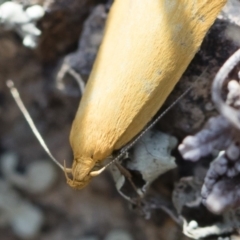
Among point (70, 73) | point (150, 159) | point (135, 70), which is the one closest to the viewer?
point (135, 70)

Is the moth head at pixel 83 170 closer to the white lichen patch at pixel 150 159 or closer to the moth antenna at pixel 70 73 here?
the white lichen patch at pixel 150 159

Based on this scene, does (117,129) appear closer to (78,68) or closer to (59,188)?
(78,68)

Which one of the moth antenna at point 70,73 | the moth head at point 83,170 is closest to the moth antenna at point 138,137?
the moth head at point 83,170

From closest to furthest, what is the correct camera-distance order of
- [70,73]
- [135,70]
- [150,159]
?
[135,70] → [150,159] → [70,73]

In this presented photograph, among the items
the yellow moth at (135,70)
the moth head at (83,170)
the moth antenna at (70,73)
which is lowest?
the moth antenna at (70,73)

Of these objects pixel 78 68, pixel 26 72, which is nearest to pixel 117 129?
pixel 78 68

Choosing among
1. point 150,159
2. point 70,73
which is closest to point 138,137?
point 150,159

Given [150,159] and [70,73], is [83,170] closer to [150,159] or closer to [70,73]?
[150,159]

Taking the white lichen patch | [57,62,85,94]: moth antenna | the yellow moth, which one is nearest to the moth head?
the yellow moth

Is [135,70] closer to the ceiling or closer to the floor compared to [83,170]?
closer to the ceiling
